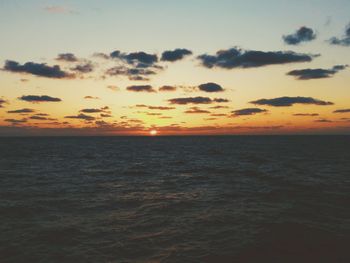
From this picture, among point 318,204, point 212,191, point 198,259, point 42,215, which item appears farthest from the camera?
point 212,191

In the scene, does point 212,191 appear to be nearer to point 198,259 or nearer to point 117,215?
point 117,215

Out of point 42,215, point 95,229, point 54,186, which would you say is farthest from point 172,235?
point 54,186

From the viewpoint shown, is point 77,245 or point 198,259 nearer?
point 198,259

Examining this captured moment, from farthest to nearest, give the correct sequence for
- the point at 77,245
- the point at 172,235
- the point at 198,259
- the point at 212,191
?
1. the point at 212,191
2. the point at 172,235
3. the point at 77,245
4. the point at 198,259

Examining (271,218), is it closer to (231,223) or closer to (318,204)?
(231,223)

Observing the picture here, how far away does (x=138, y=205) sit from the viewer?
896 inches

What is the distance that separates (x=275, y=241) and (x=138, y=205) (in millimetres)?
10691

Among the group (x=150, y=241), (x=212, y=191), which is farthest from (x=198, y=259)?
(x=212, y=191)

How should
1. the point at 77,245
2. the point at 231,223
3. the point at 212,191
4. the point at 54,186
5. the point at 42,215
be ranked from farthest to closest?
1. the point at 54,186
2. the point at 212,191
3. the point at 42,215
4. the point at 231,223
5. the point at 77,245

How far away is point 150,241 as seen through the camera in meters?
15.0

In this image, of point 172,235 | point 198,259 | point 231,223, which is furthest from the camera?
point 231,223

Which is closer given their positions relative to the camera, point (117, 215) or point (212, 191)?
point (117, 215)

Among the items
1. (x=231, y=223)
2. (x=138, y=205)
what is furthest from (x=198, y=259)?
(x=138, y=205)

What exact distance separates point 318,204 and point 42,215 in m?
18.8
